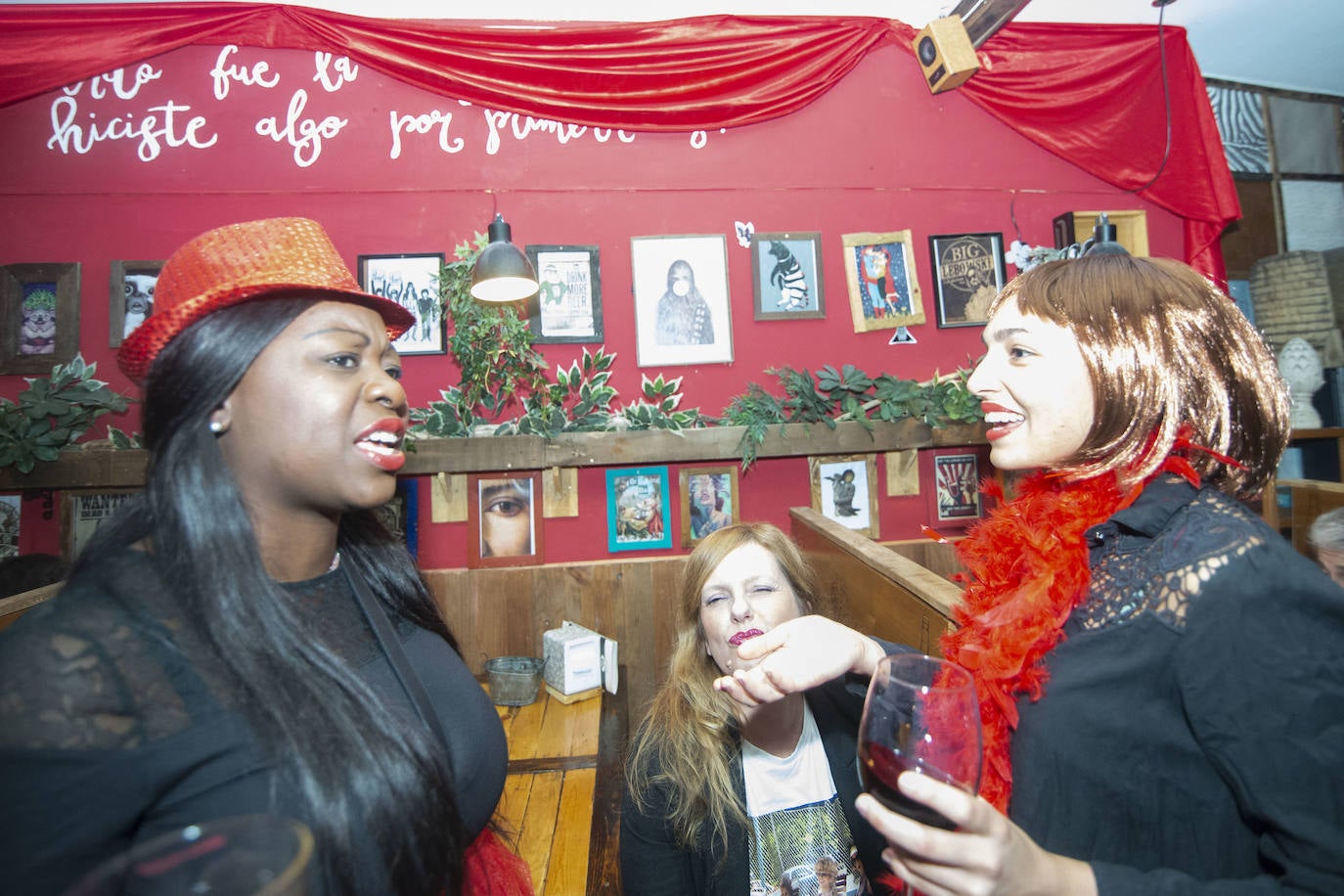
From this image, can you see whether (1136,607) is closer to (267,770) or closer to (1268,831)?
(1268,831)

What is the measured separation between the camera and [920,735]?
2.43 feet

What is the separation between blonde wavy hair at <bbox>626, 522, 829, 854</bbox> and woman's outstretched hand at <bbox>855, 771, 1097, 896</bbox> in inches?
29.9

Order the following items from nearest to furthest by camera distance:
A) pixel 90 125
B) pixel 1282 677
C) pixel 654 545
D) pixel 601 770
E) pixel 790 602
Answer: pixel 1282 677 < pixel 790 602 < pixel 601 770 < pixel 90 125 < pixel 654 545

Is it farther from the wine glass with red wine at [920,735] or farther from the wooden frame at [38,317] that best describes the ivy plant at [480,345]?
the wine glass with red wine at [920,735]

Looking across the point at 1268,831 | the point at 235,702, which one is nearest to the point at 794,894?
the point at 1268,831

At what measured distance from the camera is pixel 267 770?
Result: 78 centimetres

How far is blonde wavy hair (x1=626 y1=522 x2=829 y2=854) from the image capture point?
140cm

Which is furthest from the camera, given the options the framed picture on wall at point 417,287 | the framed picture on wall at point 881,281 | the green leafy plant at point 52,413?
the framed picture on wall at point 881,281

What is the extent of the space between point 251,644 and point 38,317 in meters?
3.62

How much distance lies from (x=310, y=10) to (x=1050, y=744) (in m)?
4.13

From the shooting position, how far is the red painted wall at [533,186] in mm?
3299

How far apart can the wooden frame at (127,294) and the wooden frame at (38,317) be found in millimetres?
170

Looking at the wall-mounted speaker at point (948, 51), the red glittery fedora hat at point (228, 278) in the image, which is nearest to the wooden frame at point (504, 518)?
the red glittery fedora hat at point (228, 278)

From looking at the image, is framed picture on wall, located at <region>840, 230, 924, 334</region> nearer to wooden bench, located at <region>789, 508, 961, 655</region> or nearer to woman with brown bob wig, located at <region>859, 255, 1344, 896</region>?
wooden bench, located at <region>789, 508, 961, 655</region>
